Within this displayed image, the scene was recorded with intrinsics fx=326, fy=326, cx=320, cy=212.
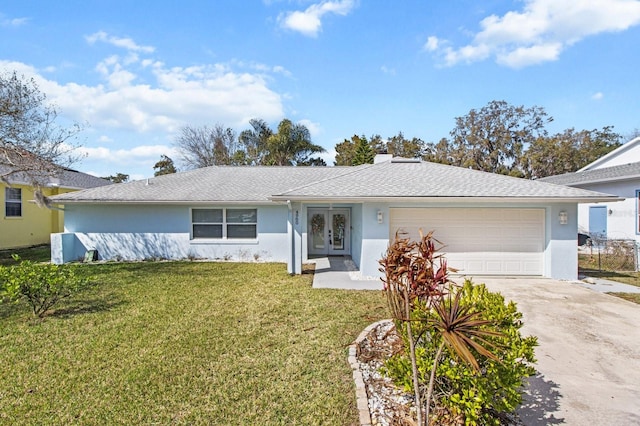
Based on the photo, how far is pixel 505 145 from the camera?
3719 cm

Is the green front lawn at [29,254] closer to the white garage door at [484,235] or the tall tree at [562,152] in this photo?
the white garage door at [484,235]

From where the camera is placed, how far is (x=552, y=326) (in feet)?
21.3

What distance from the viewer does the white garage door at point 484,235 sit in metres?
10.8

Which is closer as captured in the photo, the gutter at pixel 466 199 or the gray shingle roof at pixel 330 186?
the gutter at pixel 466 199

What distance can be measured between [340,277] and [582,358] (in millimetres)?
6641

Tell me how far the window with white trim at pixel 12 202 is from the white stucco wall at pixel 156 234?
227 inches

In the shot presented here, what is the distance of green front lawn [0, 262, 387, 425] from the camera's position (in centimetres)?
371

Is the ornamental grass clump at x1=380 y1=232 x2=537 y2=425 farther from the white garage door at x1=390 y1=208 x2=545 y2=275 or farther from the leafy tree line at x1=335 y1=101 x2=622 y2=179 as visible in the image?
the leafy tree line at x1=335 y1=101 x2=622 y2=179

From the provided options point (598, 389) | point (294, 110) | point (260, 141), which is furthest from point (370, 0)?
point (260, 141)

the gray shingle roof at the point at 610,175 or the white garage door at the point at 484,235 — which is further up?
the gray shingle roof at the point at 610,175

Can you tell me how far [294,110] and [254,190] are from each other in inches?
662

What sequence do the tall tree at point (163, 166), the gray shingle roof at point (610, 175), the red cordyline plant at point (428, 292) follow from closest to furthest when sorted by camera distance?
the red cordyline plant at point (428, 292) → the gray shingle roof at point (610, 175) → the tall tree at point (163, 166)

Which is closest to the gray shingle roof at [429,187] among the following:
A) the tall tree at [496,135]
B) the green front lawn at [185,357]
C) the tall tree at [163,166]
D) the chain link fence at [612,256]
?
the green front lawn at [185,357]

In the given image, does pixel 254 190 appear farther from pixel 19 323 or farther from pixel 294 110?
pixel 294 110
